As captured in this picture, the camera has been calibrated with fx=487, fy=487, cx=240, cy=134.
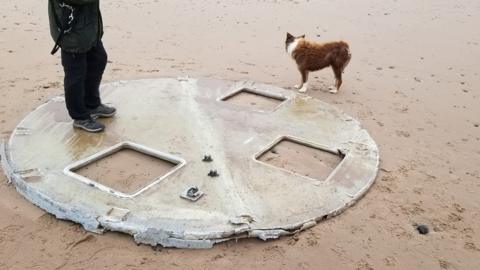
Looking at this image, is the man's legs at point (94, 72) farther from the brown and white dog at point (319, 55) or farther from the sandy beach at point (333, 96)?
the brown and white dog at point (319, 55)

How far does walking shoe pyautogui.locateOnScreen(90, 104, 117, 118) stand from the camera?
3.93 m

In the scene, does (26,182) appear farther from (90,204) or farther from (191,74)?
(191,74)

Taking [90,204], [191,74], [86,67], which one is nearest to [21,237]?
[90,204]

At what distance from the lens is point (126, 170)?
3322mm

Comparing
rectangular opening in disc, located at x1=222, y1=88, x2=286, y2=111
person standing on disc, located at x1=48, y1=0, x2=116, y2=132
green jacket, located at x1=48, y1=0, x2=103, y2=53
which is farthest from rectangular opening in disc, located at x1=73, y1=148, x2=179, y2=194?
rectangular opening in disc, located at x1=222, y1=88, x2=286, y2=111

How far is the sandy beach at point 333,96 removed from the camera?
8.85 feet

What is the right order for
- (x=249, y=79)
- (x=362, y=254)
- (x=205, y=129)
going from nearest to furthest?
(x=362, y=254) → (x=205, y=129) → (x=249, y=79)

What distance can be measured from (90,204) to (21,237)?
411mm

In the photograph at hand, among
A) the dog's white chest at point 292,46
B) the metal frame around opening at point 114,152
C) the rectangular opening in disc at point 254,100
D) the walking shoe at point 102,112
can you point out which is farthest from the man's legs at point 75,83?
the dog's white chest at point 292,46

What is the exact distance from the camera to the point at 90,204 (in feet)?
9.43

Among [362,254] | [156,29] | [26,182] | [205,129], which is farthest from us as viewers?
[156,29]

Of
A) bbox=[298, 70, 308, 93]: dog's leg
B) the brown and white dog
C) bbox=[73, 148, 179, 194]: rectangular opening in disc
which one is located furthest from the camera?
bbox=[298, 70, 308, 93]: dog's leg

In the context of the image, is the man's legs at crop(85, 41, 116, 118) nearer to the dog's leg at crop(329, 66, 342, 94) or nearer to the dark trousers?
the dark trousers

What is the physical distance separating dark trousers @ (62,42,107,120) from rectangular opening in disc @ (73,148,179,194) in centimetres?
52
